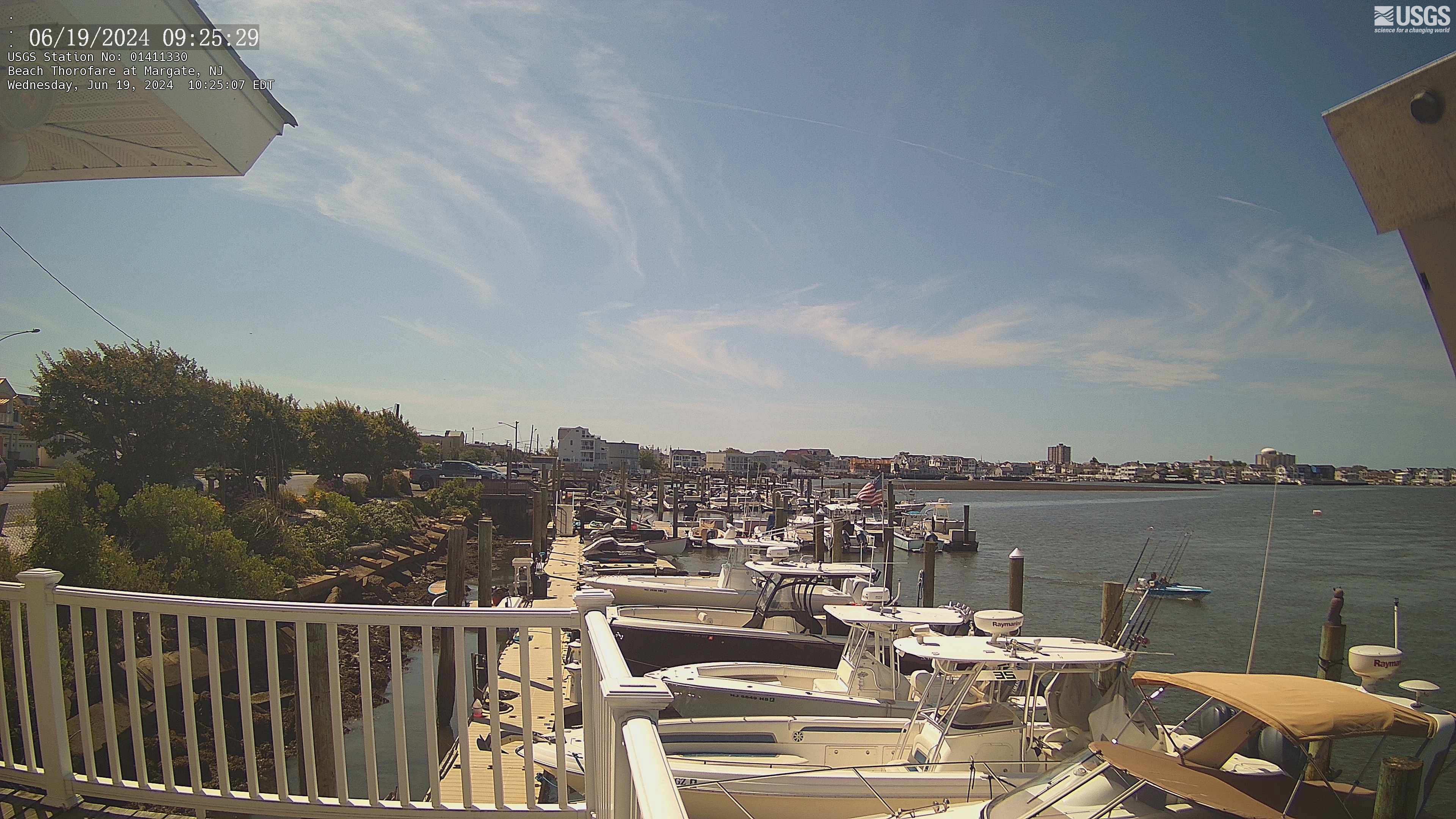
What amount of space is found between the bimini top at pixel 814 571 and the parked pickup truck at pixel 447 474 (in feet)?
121

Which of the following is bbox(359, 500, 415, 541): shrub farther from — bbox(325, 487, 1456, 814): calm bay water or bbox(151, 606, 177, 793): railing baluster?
bbox(151, 606, 177, 793): railing baluster

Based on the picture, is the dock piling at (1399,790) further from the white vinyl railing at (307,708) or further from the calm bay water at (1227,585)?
the white vinyl railing at (307,708)


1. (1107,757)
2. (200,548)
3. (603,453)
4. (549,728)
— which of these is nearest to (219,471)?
(200,548)

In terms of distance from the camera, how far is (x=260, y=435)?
96.6 ft

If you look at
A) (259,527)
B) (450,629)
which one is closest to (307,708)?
(450,629)

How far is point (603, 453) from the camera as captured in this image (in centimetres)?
14225

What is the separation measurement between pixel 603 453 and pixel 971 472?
87118 millimetres

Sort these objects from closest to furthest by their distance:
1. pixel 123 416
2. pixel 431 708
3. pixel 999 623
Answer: pixel 431 708 → pixel 999 623 → pixel 123 416

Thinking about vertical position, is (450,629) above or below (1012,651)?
below

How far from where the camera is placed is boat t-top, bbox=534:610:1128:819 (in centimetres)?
731

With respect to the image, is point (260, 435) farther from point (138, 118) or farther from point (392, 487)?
point (138, 118)

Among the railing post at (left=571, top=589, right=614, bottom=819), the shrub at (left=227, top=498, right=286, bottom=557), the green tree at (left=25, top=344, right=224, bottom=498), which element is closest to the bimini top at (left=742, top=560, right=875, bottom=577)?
the railing post at (left=571, top=589, right=614, bottom=819)

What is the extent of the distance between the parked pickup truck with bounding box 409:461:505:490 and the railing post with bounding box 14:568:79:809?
150 feet
